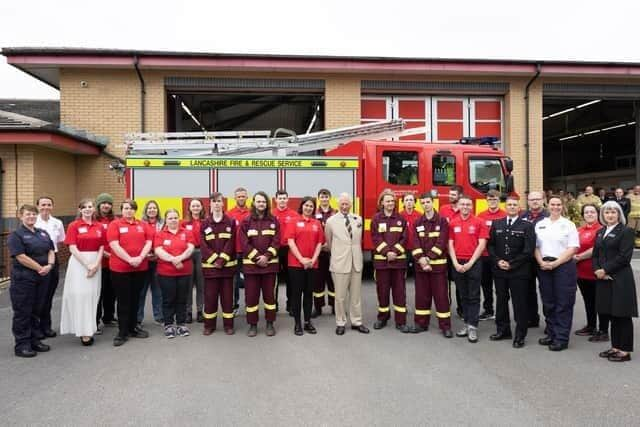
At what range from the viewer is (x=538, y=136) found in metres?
14.0

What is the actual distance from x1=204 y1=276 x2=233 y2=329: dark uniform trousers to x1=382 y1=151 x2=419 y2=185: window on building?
4.16 m

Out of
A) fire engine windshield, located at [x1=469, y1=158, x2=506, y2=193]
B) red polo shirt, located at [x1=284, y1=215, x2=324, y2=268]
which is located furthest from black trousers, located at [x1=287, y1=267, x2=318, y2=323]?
fire engine windshield, located at [x1=469, y1=158, x2=506, y2=193]

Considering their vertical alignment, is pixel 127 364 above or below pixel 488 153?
below

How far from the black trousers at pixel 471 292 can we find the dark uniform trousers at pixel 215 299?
107 inches

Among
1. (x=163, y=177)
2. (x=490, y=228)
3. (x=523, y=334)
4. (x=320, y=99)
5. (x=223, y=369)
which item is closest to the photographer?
(x=223, y=369)

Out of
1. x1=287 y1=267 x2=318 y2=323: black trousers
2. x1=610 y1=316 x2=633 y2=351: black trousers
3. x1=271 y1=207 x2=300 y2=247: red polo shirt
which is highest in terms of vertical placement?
x1=271 y1=207 x2=300 y2=247: red polo shirt

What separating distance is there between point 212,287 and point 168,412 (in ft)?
7.84

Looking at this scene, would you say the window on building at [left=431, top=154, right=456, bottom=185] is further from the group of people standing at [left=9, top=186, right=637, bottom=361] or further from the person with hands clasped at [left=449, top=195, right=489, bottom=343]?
the person with hands clasped at [left=449, top=195, right=489, bottom=343]

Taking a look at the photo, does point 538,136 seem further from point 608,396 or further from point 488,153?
point 608,396

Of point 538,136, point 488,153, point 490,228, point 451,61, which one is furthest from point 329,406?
point 538,136

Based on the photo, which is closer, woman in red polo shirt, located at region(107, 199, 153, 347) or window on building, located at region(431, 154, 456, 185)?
woman in red polo shirt, located at region(107, 199, 153, 347)

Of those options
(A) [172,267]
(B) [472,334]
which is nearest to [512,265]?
(B) [472,334]

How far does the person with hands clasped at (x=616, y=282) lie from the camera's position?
16.2 feet

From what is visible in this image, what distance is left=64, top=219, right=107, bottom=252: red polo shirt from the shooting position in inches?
219
